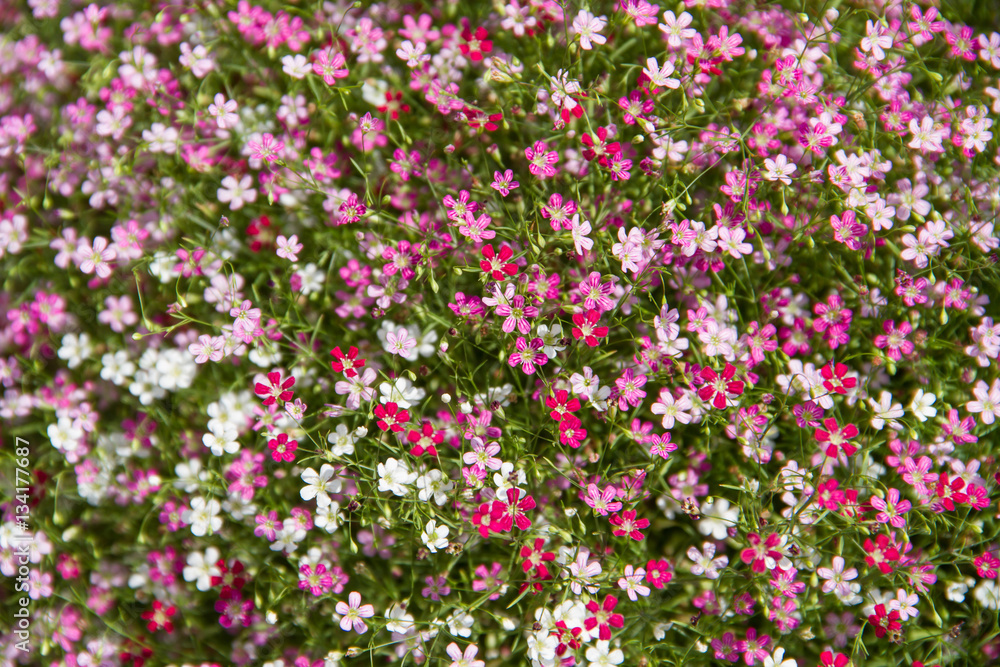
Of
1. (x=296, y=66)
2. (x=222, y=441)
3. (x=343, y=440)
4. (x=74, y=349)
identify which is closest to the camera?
(x=343, y=440)

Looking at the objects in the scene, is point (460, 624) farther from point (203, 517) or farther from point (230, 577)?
point (203, 517)

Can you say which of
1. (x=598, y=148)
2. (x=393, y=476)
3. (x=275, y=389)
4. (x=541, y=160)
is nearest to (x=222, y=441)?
(x=275, y=389)

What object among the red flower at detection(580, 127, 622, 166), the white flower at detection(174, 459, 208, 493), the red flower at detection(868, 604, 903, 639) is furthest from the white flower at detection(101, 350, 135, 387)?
the red flower at detection(868, 604, 903, 639)

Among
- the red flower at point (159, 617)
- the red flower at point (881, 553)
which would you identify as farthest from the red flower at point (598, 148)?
the red flower at point (159, 617)

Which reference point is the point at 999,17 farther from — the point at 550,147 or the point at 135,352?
the point at 135,352

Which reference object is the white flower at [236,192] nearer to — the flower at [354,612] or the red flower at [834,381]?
the flower at [354,612]

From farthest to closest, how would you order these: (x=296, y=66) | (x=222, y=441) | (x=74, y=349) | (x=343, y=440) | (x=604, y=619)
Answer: (x=74, y=349), (x=296, y=66), (x=222, y=441), (x=343, y=440), (x=604, y=619)

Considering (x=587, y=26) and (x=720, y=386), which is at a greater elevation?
(x=587, y=26)

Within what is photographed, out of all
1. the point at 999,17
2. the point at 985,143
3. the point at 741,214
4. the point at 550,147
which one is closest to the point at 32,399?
the point at 550,147
